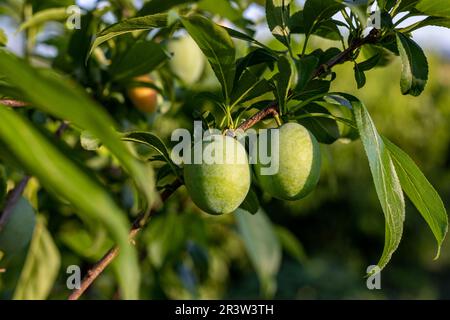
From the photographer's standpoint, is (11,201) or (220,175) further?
(11,201)

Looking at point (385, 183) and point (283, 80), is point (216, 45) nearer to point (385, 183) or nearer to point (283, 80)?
point (283, 80)

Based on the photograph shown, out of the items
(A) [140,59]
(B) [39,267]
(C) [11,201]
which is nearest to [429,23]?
(A) [140,59]

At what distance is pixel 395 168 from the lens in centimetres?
54

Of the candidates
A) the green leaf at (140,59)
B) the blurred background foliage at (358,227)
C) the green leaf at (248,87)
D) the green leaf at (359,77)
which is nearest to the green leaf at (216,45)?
the green leaf at (248,87)

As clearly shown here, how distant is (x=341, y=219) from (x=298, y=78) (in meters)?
3.79

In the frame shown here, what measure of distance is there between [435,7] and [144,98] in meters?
0.46

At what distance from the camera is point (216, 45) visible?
513 millimetres

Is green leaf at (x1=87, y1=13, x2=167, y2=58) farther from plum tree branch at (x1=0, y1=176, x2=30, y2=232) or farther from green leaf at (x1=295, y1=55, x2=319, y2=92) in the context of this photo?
plum tree branch at (x1=0, y1=176, x2=30, y2=232)

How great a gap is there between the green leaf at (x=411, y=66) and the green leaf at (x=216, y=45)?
14cm

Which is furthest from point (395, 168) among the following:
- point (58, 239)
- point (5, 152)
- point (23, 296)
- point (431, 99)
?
point (431, 99)

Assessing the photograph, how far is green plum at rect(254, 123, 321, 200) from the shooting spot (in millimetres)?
495

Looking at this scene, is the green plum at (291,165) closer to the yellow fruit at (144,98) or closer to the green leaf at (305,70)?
the green leaf at (305,70)

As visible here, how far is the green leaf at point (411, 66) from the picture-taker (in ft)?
1.68
